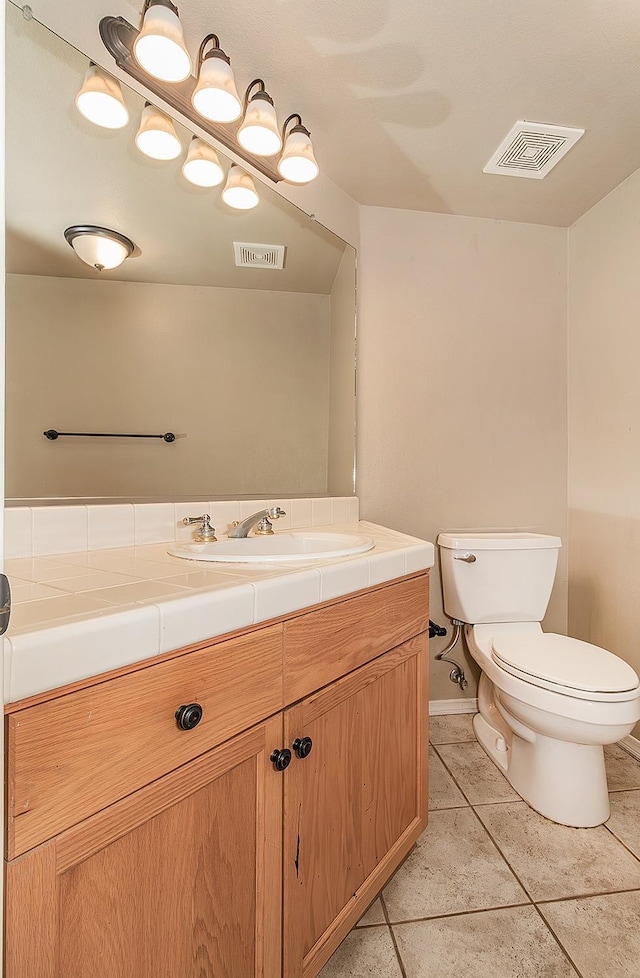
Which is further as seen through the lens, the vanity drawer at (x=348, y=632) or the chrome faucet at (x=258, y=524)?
the chrome faucet at (x=258, y=524)

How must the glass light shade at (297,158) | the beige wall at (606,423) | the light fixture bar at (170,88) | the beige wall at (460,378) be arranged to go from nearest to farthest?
the light fixture bar at (170,88)
the glass light shade at (297,158)
the beige wall at (606,423)
the beige wall at (460,378)

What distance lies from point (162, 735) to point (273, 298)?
1479mm

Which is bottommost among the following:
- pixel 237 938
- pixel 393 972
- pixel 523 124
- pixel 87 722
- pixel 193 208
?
pixel 393 972

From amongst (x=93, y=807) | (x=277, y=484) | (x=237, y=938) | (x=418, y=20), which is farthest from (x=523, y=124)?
(x=237, y=938)

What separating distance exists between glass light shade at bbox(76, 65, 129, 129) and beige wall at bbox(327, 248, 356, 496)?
0.89 metres

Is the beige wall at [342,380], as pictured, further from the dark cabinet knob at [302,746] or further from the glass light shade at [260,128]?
the dark cabinet knob at [302,746]

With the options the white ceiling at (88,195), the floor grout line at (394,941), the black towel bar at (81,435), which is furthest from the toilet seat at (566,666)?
the white ceiling at (88,195)

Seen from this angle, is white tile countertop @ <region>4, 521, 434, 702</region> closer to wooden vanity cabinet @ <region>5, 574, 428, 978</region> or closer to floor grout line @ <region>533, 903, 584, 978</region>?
wooden vanity cabinet @ <region>5, 574, 428, 978</region>

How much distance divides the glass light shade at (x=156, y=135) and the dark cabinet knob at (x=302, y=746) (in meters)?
1.44

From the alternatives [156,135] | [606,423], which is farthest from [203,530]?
[606,423]

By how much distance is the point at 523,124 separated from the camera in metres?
1.69

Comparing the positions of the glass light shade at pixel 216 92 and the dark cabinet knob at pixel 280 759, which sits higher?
the glass light shade at pixel 216 92

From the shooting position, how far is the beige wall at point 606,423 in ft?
6.53

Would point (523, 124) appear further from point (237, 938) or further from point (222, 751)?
point (237, 938)
